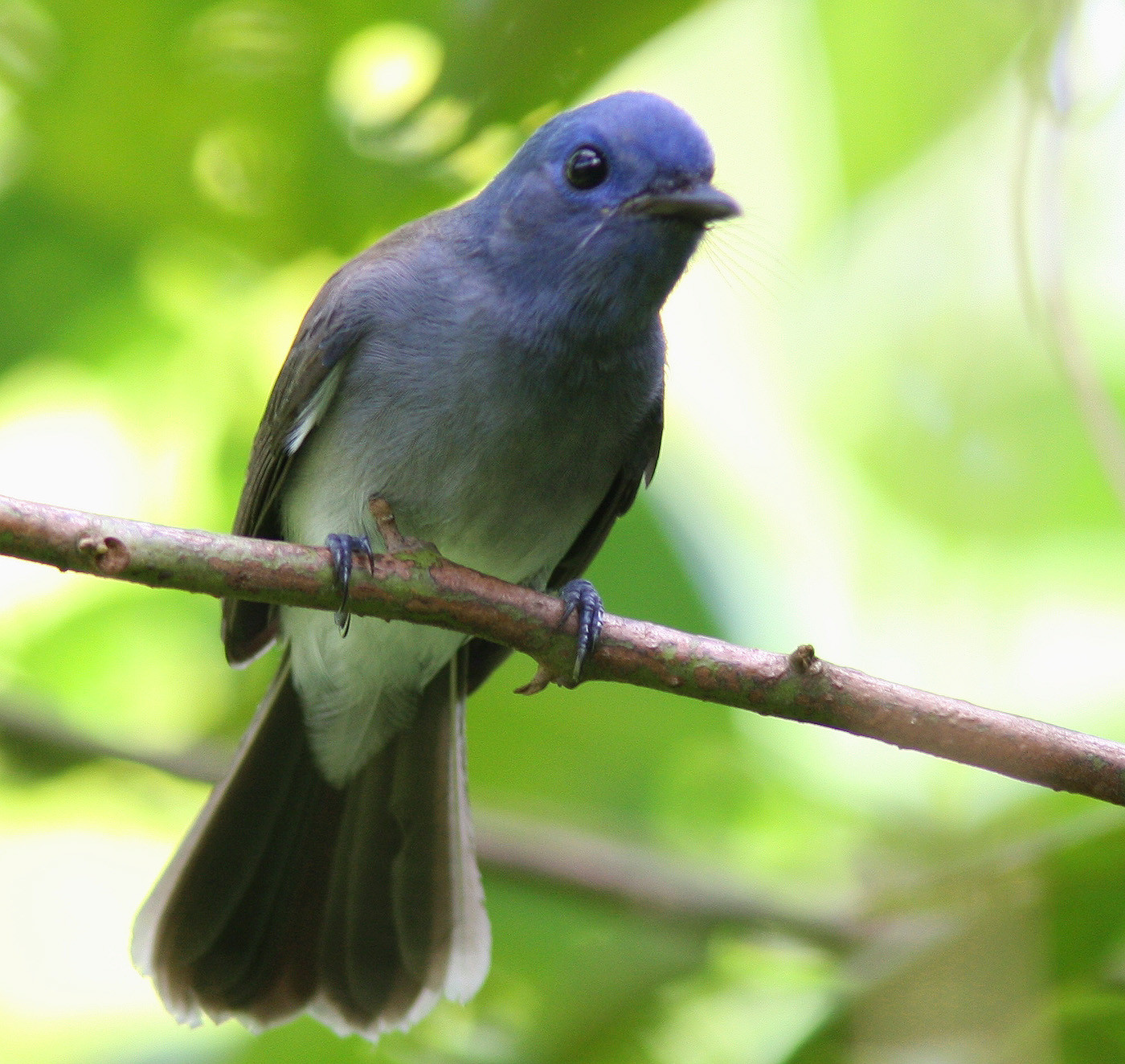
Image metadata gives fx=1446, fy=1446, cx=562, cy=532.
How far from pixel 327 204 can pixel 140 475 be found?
1.23 meters

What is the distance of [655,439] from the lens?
4332 millimetres

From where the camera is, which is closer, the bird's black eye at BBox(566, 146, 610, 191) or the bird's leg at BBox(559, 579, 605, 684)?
the bird's leg at BBox(559, 579, 605, 684)

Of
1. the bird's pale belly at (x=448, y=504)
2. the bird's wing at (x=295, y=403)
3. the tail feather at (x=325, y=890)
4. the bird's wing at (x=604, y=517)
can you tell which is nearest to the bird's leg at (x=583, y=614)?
the bird's pale belly at (x=448, y=504)

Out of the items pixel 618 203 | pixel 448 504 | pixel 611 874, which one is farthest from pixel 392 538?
pixel 611 874

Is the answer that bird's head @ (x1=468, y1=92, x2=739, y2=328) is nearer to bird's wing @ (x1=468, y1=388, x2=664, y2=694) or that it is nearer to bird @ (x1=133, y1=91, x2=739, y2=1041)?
bird @ (x1=133, y1=91, x2=739, y2=1041)

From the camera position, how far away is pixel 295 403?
405cm

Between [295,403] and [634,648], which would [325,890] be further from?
[634,648]

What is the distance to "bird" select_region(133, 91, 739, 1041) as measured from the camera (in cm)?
384

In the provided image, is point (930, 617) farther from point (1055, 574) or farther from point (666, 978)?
point (666, 978)

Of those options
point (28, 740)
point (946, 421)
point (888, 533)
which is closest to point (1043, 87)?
point (946, 421)

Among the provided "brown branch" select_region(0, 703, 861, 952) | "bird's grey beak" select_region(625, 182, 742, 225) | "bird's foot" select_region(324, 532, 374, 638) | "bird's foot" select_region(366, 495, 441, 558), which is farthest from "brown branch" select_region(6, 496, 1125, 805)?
"brown branch" select_region(0, 703, 861, 952)

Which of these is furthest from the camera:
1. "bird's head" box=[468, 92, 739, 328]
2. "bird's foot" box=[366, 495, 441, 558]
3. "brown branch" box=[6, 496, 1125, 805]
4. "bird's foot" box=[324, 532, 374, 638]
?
"bird's head" box=[468, 92, 739, 328]

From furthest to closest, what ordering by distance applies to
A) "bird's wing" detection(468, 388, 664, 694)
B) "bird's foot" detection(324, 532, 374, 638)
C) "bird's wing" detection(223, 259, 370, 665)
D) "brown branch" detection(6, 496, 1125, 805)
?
"bird's wing" detection(468, 388, 664, 694) < "bird's wing" detection(223, 259, 370, 665) < "bird's foot" detection(324, 532, 374, 638) < "brown branch" detection(6, 496, 1125, 805)

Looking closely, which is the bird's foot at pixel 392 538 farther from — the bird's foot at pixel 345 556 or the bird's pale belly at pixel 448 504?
the bird's pale belly at pixel 448 504
